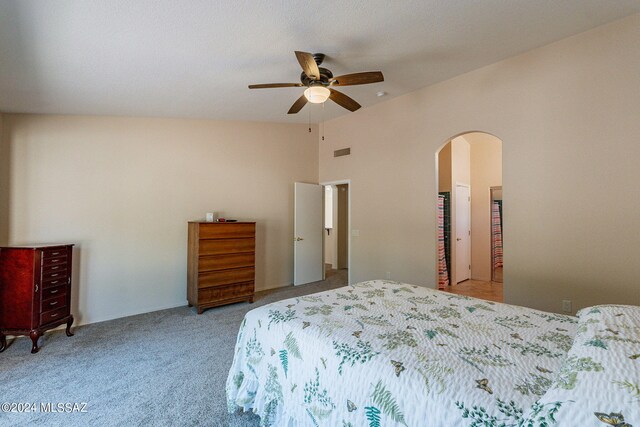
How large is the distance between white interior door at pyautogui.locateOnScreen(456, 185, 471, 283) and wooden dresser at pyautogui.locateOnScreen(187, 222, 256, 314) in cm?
378

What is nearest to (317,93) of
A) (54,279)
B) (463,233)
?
(54,279)

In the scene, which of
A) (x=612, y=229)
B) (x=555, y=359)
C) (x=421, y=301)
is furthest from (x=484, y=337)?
(x=612, y=229)

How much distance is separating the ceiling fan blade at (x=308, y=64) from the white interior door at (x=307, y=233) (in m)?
2.91

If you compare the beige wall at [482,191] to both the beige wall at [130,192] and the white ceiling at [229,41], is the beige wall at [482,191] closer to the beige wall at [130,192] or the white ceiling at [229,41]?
the white ceiling at [229,41]

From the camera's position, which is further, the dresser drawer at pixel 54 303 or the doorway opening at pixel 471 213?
the doorway opening at pixel 471 213

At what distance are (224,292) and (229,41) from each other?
317 centimetres

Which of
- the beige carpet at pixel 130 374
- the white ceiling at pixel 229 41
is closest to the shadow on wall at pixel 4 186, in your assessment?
the white ceiling at pixel 229 41

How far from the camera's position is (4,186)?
3.34 metres

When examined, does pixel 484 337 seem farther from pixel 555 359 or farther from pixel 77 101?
pixel 77 101

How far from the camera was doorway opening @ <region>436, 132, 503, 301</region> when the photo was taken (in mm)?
5336

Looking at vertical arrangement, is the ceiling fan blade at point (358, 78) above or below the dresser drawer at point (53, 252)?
above

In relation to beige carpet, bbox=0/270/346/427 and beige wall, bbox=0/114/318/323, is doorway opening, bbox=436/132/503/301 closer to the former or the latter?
beige wall, bbox=0/114/318/323

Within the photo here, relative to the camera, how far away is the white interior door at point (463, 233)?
18.0ft

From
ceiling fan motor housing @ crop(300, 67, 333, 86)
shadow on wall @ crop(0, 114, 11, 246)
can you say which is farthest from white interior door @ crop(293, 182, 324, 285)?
shadow on wall @ crop(0, 114, 11, 246)
